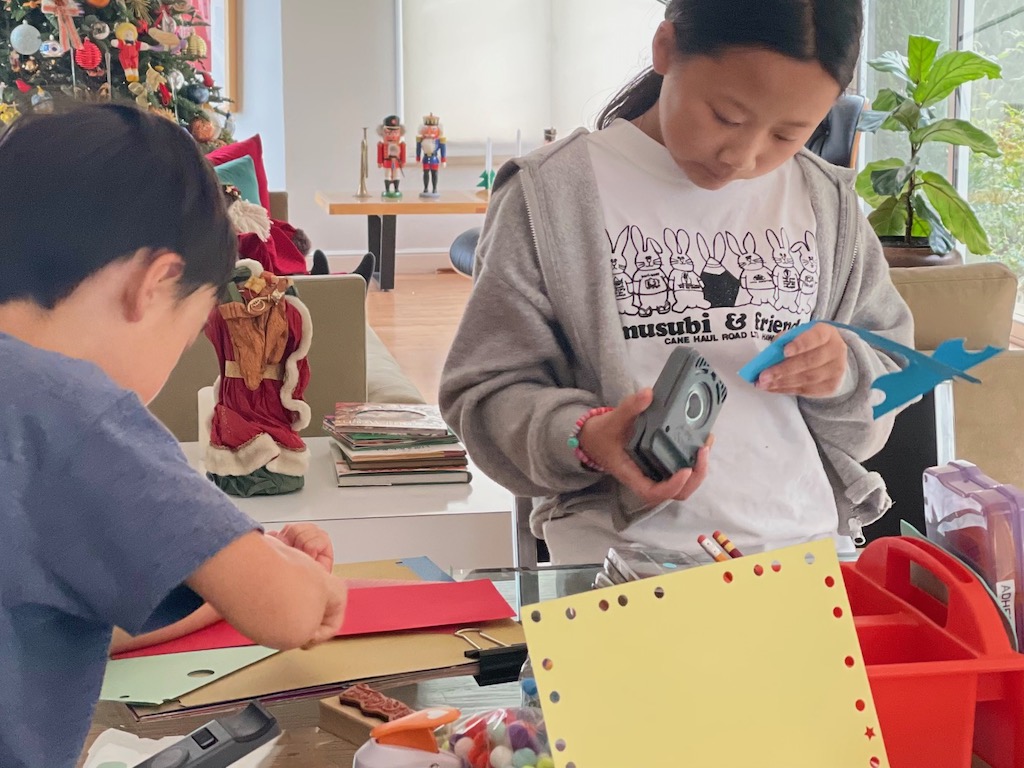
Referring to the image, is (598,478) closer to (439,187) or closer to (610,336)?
(610,336)

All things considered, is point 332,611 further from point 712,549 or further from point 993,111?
point 993,111

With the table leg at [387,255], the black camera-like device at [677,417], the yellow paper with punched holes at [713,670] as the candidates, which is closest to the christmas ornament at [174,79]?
the table leg at [387,255]

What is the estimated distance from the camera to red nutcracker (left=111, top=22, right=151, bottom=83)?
408cm

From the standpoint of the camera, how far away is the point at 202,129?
4.46 meters

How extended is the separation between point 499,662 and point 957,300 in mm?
1673

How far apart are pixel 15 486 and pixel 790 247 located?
2.87ft

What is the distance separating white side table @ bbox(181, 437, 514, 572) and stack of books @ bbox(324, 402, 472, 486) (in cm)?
3

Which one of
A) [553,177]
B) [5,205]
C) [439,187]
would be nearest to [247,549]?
[5,205]

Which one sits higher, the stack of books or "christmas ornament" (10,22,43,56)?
"christmas ornament" (10,22,43,56)

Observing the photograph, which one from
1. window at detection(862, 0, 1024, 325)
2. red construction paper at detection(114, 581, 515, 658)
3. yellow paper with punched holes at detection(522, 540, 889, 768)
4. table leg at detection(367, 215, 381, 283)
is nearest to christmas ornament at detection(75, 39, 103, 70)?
table leg at detection(367, 215, 381, 283)

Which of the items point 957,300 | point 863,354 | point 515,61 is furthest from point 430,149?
point 863,354

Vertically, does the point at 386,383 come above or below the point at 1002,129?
below

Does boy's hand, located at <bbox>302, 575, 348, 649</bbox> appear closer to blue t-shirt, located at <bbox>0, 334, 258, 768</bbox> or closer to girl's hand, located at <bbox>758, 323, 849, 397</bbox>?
blue t-shirt, located at <bbox>0, 334, 258, 768</bbox>

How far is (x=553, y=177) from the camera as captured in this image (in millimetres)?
1231
